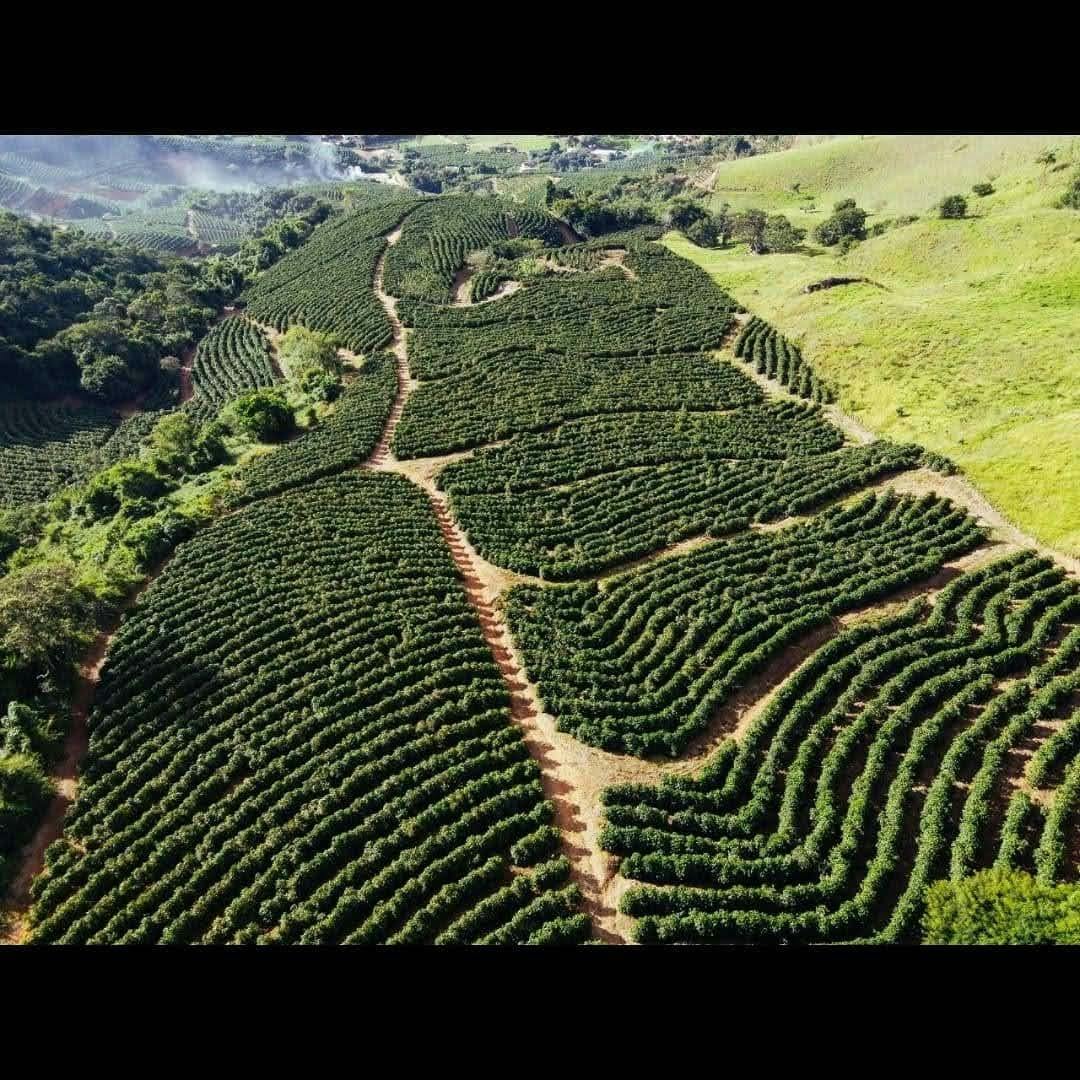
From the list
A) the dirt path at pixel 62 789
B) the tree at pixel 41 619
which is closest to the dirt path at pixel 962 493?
the dirt path at pixel 62 789

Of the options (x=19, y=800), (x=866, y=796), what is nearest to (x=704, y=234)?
(x=866, y=796)

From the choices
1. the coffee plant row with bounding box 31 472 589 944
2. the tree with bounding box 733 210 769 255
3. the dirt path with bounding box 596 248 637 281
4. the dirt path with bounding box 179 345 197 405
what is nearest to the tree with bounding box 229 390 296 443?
the coffee plant row with bounding box 31 472 589 944

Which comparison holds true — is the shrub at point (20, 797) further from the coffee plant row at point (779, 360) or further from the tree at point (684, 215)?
the tree at point (684, 215)

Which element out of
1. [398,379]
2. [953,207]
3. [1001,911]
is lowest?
[1001,911]

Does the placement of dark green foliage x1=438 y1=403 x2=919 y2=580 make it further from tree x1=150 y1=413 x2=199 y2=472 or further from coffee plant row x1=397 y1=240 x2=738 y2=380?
tree x1=150 y1=413 x2=199 y2=472

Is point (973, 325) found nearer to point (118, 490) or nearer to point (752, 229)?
point (752, 229)

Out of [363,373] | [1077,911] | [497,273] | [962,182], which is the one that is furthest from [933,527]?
[962,182]
